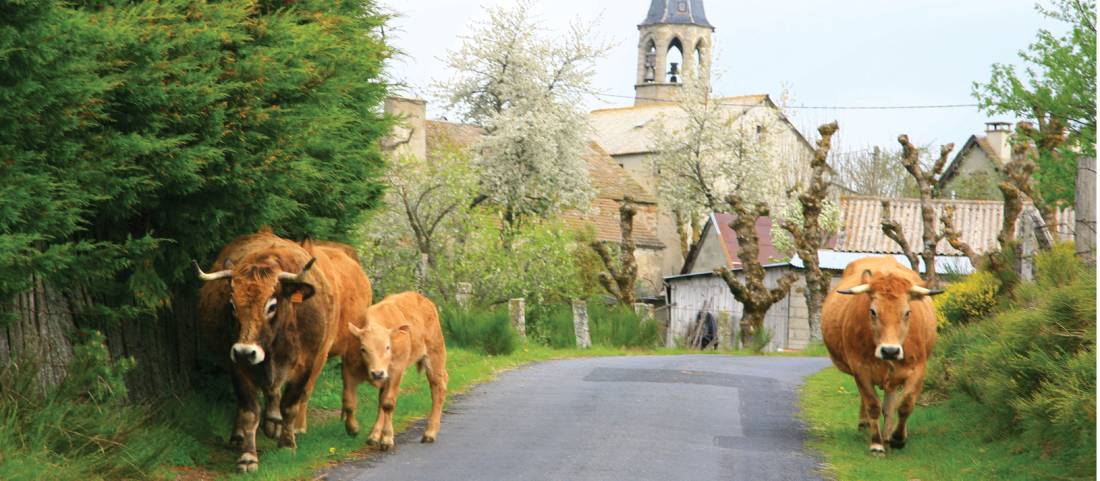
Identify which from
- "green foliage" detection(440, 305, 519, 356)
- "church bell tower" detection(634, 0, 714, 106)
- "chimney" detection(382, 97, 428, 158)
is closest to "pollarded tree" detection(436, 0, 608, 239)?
"chimney" detection(382, 97, 428, 158)

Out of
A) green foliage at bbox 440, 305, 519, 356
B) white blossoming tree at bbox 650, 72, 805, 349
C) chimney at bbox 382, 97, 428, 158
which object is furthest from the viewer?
white blossoming tree at bbox 650, 72, 805, 349

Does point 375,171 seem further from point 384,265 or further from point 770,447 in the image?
point 384,265

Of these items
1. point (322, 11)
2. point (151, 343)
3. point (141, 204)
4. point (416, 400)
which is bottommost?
point (416, 400)

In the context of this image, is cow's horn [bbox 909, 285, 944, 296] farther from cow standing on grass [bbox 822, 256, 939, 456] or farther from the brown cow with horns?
the brown cow with horns

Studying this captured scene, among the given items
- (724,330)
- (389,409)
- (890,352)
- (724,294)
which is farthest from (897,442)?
(724,294)

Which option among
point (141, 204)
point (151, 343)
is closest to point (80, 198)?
point (141, 204)

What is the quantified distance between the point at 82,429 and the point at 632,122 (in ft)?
257

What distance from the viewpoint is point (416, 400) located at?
1700 centimetres

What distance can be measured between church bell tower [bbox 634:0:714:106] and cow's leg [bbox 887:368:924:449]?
321 ft

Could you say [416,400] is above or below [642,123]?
below

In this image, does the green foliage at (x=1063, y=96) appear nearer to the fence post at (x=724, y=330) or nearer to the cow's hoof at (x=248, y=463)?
the fence post at (x=724, y=330)

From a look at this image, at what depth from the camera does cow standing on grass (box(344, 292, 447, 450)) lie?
12.9 meters

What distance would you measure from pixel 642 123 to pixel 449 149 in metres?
45.2

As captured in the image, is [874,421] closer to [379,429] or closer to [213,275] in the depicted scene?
[379,429]
